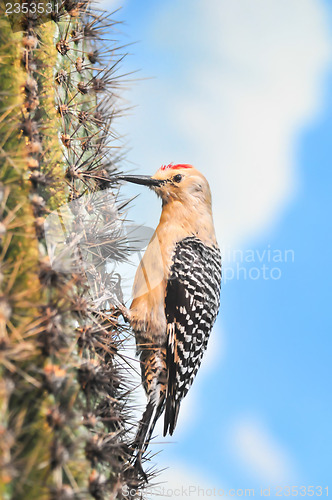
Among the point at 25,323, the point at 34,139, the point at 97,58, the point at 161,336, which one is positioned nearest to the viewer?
the point at 25,323

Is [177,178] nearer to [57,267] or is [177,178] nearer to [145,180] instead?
[145,180]

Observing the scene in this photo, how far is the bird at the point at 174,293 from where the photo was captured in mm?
3492

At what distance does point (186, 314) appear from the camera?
3.57 m

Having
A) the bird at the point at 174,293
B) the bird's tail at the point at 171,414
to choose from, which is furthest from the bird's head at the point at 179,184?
the bird's tail at the point at 171,414

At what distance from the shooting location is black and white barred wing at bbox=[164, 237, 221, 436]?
3518 millimetres

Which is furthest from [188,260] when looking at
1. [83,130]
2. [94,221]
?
[83,130]

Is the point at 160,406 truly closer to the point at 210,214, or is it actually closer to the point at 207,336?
the point at 207,336

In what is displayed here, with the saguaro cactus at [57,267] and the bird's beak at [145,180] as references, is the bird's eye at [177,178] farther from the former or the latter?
the saguaro cactus at [57,267]

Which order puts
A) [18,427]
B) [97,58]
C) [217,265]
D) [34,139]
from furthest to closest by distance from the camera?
[217,265], [97,58], [34,139], [18,427]

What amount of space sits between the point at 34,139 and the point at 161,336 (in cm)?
160

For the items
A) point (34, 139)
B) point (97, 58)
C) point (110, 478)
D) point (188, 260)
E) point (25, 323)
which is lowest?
point (110, 478)

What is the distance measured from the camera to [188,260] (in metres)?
3.71

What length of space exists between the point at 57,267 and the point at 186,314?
147cm

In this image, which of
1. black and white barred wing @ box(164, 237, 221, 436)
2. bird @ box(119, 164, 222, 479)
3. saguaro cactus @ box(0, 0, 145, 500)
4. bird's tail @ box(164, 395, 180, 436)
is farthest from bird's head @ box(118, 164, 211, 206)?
bird's tail @ box(164, 395, 180, 436)
